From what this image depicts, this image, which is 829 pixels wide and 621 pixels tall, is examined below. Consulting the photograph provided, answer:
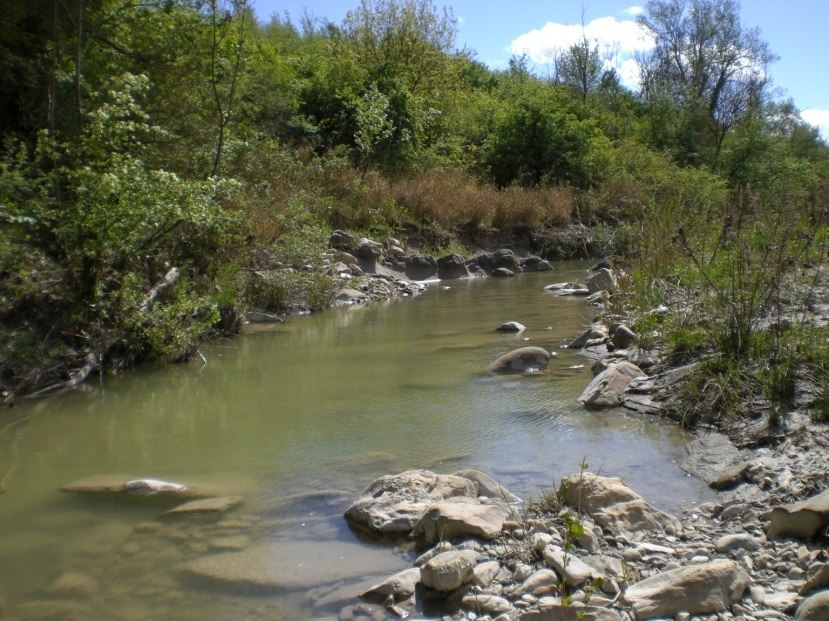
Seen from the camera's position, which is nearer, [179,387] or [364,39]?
[179,387]

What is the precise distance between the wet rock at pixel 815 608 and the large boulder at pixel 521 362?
18.1 feet

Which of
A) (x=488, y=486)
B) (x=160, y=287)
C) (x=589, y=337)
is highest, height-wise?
(x=160, y=287)

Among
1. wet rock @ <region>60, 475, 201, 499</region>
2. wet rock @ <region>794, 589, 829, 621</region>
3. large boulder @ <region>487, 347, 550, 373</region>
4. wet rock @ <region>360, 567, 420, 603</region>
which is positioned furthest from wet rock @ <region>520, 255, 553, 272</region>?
wet rock @ <region>794, 589, 829, 621</region>

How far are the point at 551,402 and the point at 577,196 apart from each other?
69.1 feet

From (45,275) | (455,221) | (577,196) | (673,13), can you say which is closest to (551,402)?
(45,275)

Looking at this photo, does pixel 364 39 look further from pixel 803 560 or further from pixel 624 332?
pixel 803 560

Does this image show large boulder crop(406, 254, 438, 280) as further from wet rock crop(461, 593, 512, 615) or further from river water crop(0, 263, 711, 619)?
wet rock crop(461, 593, 512, 615)

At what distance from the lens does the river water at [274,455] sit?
12.4 ft

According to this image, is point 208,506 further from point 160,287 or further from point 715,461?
point 160,287

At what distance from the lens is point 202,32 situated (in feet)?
42.1

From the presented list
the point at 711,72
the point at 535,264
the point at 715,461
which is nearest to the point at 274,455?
the point at 715,461

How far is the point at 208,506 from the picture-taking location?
4.72 metres

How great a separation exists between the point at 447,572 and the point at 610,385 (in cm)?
379

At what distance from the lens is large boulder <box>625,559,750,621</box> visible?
301cm
